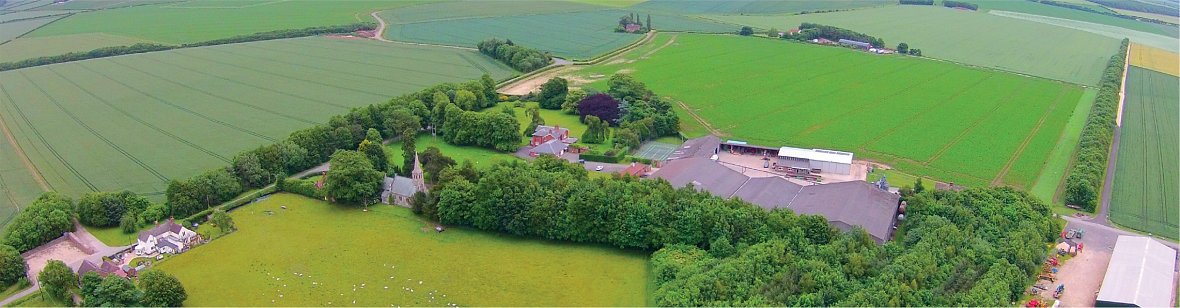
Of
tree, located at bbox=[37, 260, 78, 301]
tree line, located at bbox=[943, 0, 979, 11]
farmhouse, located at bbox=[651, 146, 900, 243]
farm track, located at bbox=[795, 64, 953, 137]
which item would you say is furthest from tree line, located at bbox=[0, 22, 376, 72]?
tree line, located at bbox=[943, 0, 979, 11]

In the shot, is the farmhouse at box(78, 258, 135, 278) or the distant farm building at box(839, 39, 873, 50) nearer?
the farmhouse at box(78, 258, 135, 278)

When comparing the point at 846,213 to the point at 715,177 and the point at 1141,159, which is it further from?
the point at 1141,159

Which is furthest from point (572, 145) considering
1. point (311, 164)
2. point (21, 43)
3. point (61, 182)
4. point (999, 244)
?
point (21, 43)

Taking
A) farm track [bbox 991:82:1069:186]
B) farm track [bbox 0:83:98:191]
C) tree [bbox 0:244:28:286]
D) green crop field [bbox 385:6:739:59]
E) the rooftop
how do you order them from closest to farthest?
tree [bbox 0:244:28:286] → farm track [bbox 0:83:98:191] → farm track [bbox 991:82:1069:186] → the rooftop → green crop field [bbox 385:6:739:59]

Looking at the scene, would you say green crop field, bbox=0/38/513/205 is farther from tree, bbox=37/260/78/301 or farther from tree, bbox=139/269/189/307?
tree, bbox=139/269/189/307

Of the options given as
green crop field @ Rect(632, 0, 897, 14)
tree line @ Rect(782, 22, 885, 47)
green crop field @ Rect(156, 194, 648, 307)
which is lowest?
green crop field @ Rect(156, 194, 648, 307)

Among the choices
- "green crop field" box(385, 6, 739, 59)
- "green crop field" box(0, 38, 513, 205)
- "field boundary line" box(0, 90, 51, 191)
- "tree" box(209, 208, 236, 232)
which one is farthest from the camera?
"green crop field" box(385, 6, 739, 59)

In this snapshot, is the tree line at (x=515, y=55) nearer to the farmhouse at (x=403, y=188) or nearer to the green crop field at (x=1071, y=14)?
the farmhouse at (x=403, y=188)
